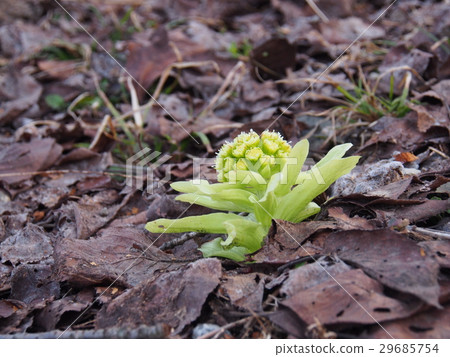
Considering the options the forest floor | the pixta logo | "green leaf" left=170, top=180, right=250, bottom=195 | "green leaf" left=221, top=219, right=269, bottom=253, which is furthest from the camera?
the pixta logo

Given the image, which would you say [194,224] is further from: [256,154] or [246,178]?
[256,154]

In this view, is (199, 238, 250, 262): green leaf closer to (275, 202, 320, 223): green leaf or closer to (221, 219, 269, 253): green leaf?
(221, 219, 269, 253): green leaf

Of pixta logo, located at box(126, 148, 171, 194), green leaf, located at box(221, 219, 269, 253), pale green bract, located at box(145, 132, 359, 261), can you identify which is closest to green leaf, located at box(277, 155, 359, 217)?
pale green bract, located at box(145, 132, 359, 261)

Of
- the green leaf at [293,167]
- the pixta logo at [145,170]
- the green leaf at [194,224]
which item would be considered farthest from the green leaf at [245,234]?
the pixta logo at [145,170]

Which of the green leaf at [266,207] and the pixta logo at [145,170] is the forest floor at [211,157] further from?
the green leaf at [266,207]

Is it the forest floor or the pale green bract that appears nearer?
the forest floor

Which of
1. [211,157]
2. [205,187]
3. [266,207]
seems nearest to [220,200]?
[205,187]

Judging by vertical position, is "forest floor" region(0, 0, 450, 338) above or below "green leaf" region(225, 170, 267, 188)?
below

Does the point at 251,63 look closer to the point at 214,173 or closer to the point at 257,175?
the point at 214,173
